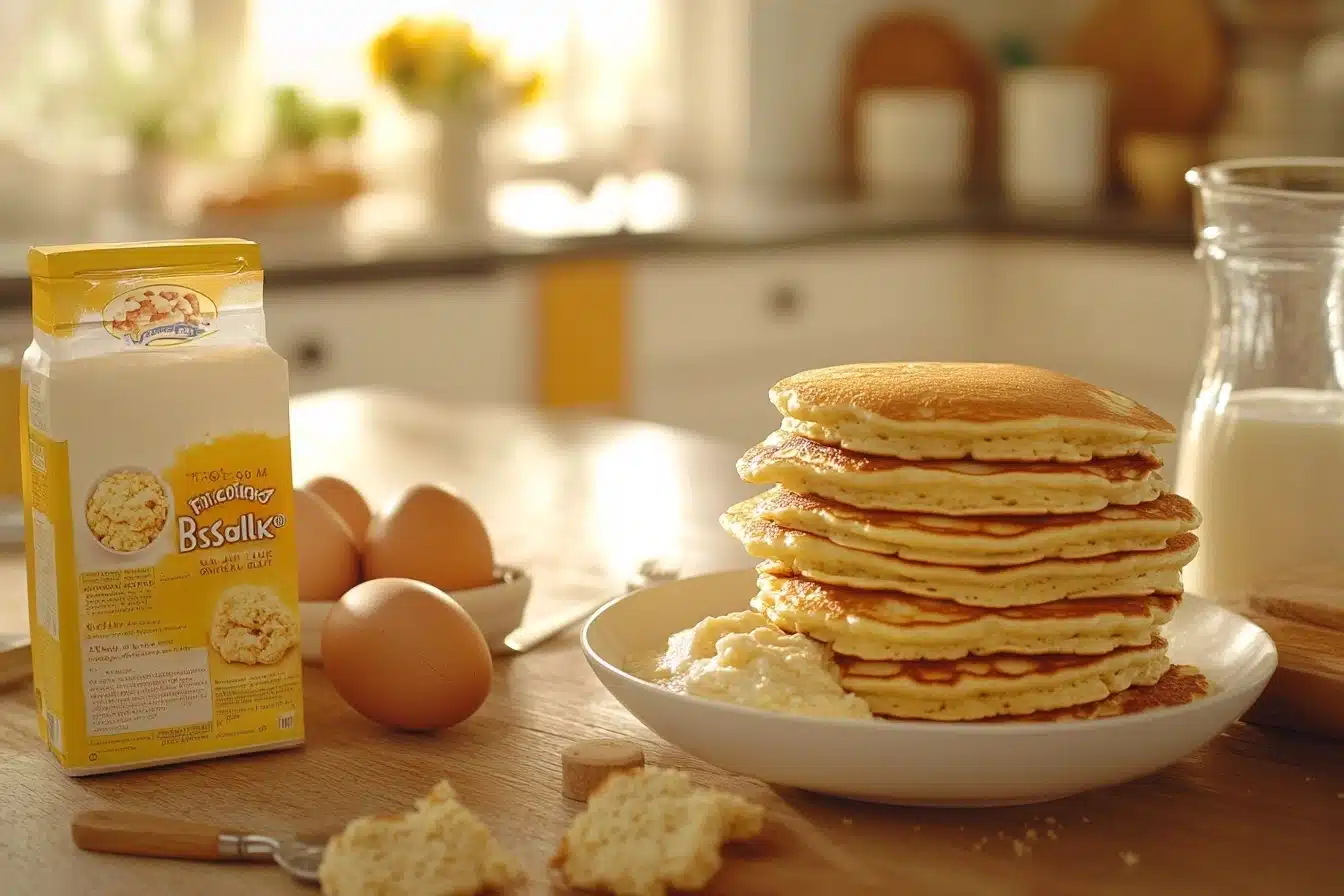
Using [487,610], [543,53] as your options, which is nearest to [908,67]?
[543,53]

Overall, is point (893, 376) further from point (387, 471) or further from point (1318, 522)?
point (387, 471)

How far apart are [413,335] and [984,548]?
2294 millimetres

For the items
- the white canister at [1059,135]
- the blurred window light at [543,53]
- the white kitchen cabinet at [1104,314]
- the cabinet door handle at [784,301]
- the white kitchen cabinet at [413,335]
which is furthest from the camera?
the white canister at [1059,135]

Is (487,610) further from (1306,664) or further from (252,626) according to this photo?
(1306,664)

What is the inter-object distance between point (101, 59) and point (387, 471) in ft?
6.91

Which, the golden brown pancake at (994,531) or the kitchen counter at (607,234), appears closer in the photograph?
the golden brown pancake at (994,531)

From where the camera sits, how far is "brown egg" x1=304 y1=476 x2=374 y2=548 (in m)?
1.20

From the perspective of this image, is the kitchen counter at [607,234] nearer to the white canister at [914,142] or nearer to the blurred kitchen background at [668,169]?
the blurred kitchen background at [668,169]

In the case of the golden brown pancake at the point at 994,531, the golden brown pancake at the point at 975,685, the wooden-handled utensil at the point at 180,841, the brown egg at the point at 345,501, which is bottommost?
the wooden-handled utensil at the point at 180,841

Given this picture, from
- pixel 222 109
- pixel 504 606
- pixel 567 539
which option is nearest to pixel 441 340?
pixel 222 109

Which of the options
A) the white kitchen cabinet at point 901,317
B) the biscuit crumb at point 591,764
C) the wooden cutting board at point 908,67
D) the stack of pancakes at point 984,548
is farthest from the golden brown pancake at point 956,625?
the wooden cutting board at point 908,67

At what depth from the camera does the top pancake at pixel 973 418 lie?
826 millimetres

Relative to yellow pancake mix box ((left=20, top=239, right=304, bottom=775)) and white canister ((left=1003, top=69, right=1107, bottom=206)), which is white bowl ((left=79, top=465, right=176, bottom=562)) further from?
white canister ((left=1003, top=69, right=1107, bottom=206))

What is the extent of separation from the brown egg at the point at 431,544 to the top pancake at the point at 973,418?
1.07ft
